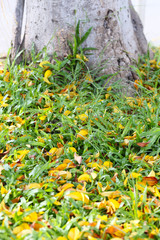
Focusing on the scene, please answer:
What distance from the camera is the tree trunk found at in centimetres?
259

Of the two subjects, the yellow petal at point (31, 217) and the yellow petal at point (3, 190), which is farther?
the yellow petal at point (3, 190)

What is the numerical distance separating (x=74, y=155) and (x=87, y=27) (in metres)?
1.48

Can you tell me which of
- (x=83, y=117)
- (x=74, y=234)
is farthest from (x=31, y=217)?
(x=83, y=117)

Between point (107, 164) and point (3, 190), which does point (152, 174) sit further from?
point (3, 190)

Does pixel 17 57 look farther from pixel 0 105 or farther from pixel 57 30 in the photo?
pixel 0 105

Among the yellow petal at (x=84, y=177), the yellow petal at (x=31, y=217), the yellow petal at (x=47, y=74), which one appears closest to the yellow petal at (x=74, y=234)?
the yellow petal at (x=31, y=217)

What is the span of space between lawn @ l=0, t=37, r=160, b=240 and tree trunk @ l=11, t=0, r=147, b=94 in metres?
0.16

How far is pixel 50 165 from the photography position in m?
1.73

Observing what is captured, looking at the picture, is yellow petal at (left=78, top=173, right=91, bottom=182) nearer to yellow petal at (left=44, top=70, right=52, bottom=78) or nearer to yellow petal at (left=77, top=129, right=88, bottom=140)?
yellow petal at (left=77, top=129, right=88, bottom=140)

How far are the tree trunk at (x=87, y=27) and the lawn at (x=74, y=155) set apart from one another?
0.54 feet

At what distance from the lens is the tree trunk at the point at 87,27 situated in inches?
102

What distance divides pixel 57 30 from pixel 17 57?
0.57 meters

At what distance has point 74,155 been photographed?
1.88m

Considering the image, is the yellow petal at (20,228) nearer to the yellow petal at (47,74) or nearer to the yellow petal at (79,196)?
the yellow petal at (79,196)
